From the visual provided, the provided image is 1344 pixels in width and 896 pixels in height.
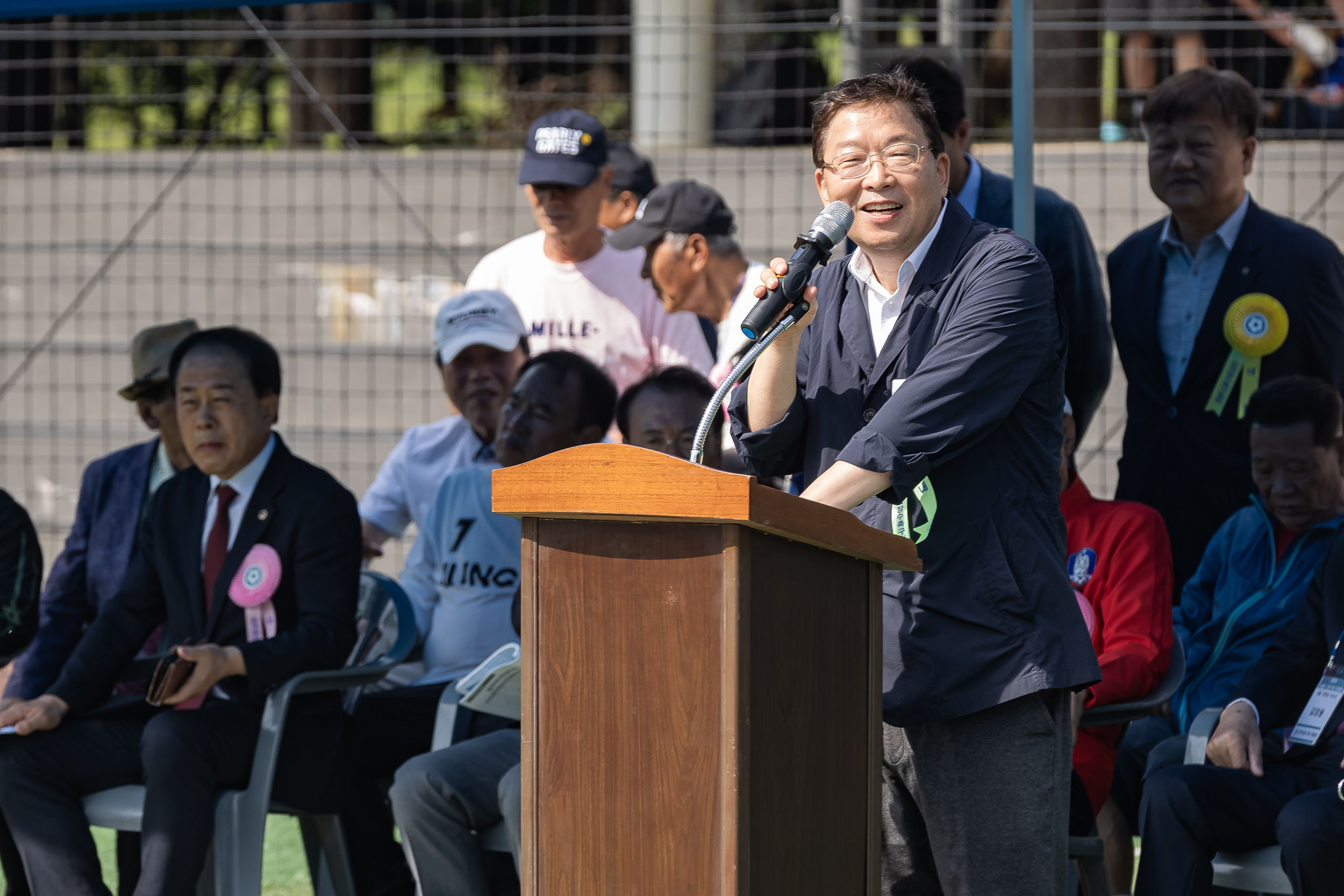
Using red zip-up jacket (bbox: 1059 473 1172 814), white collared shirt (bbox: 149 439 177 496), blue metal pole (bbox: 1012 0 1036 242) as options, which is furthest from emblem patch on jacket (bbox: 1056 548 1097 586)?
white collared shirt (bbox: 149 439 177 496)

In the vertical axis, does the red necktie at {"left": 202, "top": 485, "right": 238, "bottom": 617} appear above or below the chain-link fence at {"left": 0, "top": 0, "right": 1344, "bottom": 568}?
below

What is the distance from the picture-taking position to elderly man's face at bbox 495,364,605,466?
4.17m

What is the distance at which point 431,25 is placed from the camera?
376 inches

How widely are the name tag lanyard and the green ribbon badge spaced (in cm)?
131

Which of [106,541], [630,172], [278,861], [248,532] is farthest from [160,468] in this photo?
[630,172]

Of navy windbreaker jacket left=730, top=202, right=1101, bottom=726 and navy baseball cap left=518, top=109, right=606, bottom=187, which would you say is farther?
navy baseball cap left=518, top=109, right=606, bottom=187

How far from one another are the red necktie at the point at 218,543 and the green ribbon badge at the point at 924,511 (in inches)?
83.0

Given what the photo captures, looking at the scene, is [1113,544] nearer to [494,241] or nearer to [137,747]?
[137,747]

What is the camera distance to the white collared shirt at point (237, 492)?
3.88 metres

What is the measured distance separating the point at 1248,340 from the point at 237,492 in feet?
8.55

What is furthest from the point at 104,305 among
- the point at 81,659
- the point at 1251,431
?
the point at 1251,431

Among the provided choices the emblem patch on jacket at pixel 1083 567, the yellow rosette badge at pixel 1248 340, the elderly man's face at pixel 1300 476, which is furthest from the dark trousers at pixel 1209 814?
the yellow rosette badge at pixel 1248 340

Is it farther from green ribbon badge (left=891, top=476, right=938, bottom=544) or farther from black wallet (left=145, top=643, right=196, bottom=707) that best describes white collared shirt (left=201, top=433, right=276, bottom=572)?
green ribbon badge (left=891, top=476, right=938, bottom=544)

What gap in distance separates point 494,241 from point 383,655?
385 cm
